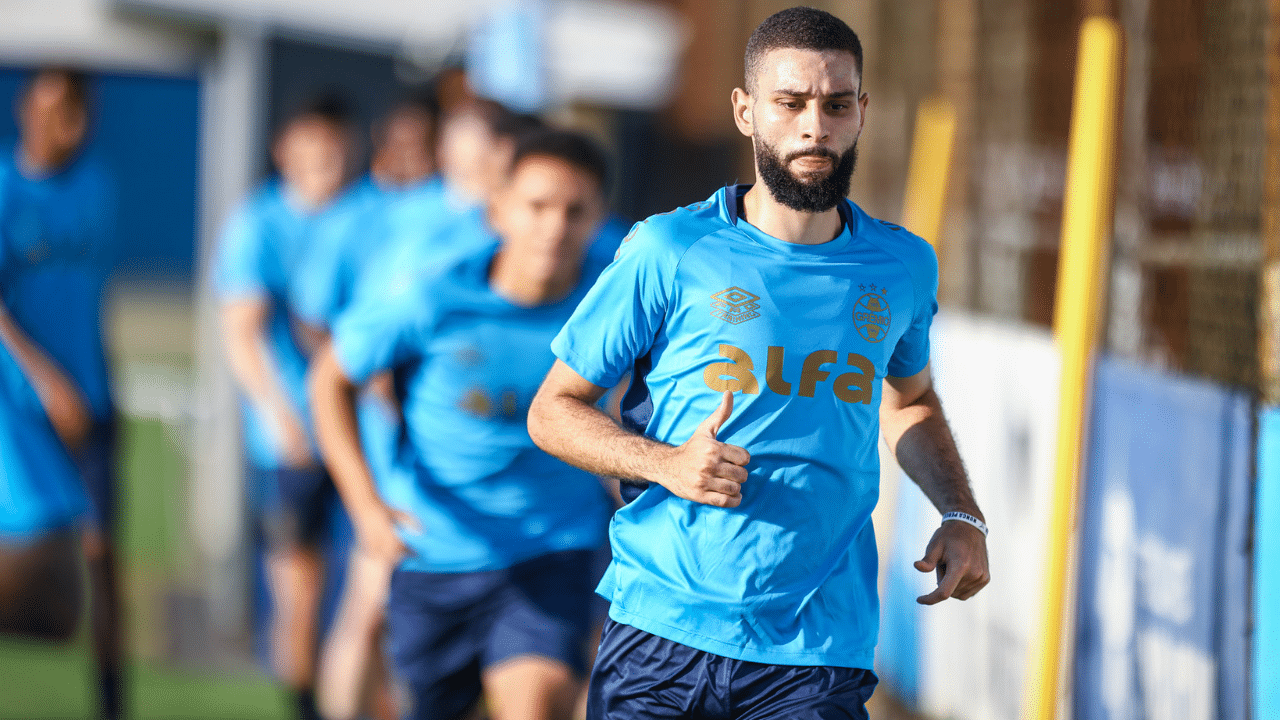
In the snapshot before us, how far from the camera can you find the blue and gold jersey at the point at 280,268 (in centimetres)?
722

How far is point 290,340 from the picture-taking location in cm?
737

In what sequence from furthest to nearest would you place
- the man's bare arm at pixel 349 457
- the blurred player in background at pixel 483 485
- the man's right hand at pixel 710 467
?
1. the man's bare arm at pixel 349 457
2. the blurred player in background at pixel 483 485
3. the man's right hand at pixel 710 467

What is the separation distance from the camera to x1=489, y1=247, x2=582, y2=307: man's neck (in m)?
4.32

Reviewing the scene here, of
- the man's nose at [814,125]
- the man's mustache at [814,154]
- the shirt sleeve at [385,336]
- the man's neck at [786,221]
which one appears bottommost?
the shirt sleeve at [385,336]

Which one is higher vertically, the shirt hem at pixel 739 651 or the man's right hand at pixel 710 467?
the man's right hand at pixel 710 467

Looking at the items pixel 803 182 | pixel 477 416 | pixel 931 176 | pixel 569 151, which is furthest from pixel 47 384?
pixel 803 182

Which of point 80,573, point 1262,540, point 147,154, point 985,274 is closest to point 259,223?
point 80,573

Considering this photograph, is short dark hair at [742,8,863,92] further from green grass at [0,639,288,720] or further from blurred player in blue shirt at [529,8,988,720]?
green grass at [0,639,288,720]

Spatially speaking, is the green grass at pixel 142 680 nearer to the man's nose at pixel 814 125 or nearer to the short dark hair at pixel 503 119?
the short dark hair at pixel 503 119

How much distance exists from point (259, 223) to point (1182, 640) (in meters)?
4.88

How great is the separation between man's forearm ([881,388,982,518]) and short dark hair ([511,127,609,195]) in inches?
55.4

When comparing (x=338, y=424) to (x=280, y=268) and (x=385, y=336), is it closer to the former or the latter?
(x=385, y=336)

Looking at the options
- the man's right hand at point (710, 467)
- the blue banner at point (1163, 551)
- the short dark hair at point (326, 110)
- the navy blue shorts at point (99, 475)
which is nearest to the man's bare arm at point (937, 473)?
the man's right hand at point (710, 467)

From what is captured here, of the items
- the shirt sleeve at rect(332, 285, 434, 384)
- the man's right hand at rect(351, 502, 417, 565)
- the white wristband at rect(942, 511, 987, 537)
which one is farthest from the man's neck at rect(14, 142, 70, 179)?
the white wristband at rect(942, 511, 987, 537)
